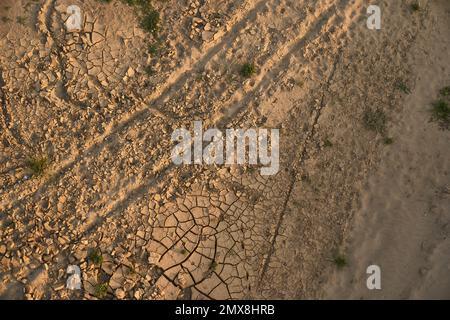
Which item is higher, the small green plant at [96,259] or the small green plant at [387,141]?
the small green plant at [387,141]

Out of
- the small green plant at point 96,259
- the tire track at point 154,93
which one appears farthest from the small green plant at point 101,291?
the tire track at point 154,93

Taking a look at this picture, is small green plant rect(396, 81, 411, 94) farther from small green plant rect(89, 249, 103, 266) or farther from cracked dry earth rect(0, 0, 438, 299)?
small green plant rect(89, 249, 103, 266)

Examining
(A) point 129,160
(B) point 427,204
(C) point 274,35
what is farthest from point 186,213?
(B) point 427,204

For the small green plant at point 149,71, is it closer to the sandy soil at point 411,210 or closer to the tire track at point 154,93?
the tire track at point 154,93

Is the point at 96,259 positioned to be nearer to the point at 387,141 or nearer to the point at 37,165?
the point at 37,165

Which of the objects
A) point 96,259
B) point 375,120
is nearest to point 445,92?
point 375,120

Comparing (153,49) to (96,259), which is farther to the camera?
(153,49)
